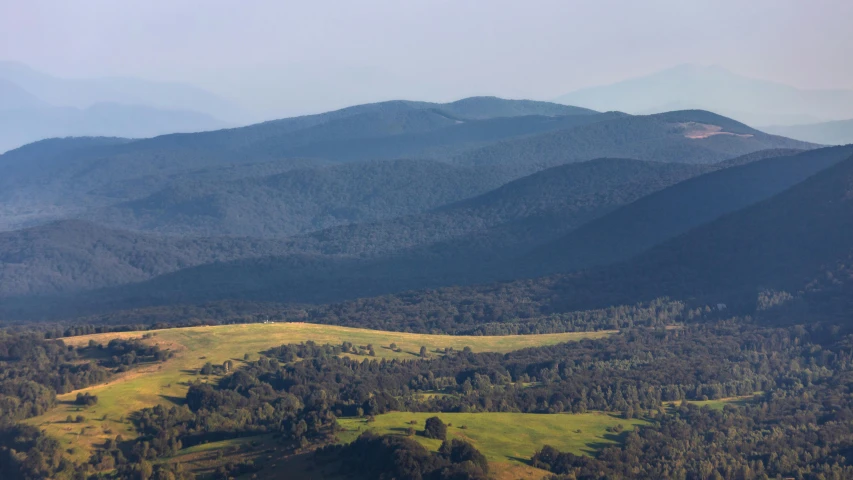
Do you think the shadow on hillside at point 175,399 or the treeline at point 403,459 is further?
the shadow on hillside at point 175,399

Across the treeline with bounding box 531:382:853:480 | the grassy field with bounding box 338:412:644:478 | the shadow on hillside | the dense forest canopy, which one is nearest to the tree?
the dense forest canopy

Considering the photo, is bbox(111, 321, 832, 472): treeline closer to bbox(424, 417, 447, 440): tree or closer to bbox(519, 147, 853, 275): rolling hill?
bbox(424, 417, 447, 440): tree

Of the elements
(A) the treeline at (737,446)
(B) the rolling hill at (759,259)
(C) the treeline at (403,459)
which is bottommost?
(A) the treeline at (737,446)

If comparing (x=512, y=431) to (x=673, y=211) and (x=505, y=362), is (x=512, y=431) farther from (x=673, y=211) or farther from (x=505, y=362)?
(x=673, y=211)

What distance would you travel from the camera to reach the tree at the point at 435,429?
67.9 m

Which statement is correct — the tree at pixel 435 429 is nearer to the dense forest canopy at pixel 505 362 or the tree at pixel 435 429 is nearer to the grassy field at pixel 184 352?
the dense forest canopy at pixel 505 362

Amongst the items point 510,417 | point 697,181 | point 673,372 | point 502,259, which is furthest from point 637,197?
point 510,417

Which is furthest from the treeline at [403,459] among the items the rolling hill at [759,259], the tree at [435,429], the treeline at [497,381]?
the rolling hill at [759,259]

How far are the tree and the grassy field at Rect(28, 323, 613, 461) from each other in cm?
2236

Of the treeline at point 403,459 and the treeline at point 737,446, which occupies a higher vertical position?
the treeline at point 403,459

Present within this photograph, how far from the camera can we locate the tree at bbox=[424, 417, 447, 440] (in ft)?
223

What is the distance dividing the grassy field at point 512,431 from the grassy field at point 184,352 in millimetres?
18087

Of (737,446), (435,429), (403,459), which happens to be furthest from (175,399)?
(737,446)

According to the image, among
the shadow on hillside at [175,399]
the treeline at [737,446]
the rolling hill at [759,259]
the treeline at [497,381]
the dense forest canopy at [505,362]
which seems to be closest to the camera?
the treeline at [737,446]
